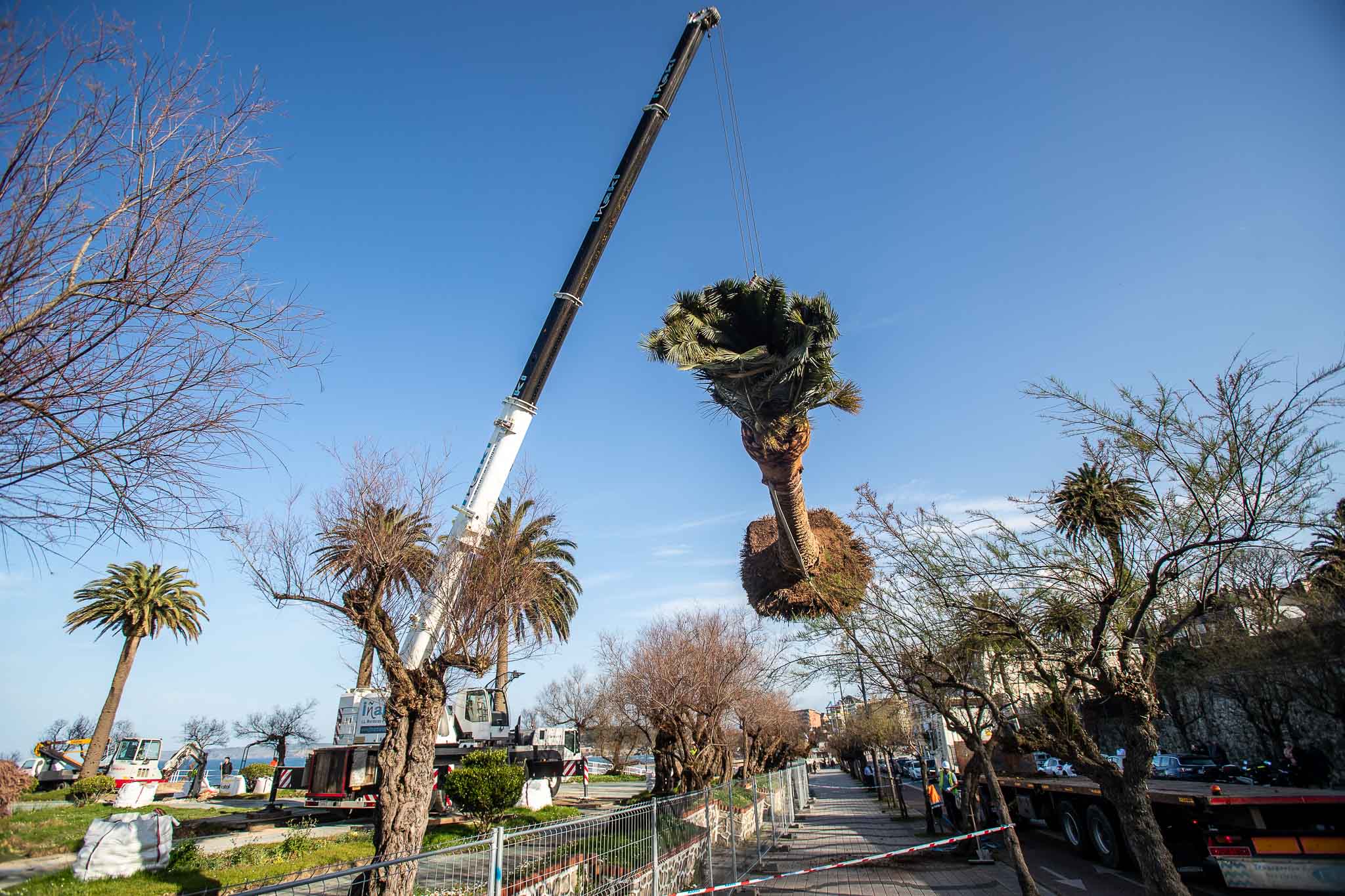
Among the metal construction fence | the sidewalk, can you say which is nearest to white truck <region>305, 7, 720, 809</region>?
the metal construction fence

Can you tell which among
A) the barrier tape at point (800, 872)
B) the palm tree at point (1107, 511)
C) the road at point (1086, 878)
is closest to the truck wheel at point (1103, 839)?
the road at point (1086, 878)

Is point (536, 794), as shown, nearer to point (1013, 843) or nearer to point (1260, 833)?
point (1013, 843)

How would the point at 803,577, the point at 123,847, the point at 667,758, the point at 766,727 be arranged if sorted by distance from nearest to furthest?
the point at 123,847, the point at 803,577, the point at 667,758, the point at 766,727

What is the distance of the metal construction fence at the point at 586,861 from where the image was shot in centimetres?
573

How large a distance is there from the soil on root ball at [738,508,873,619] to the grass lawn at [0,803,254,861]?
13.9 meters

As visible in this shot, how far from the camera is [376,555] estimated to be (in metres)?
9.39

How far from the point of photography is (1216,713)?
Result: 3925 cm

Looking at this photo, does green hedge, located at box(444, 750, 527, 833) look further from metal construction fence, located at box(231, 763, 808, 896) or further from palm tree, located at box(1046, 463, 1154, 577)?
palm tree, located at box(1046, 463, 1154, 577)

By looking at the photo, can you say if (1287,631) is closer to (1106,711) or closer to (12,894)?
(1106,711)

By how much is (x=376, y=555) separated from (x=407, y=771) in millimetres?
2996

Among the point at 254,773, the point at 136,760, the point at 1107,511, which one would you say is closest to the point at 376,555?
the point at 1107,511

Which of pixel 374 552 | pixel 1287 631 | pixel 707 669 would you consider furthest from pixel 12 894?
pixel 1287 631

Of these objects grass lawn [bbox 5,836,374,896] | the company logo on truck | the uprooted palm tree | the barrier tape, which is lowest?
the barrier tape

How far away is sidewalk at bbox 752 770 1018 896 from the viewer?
40.0 feet
